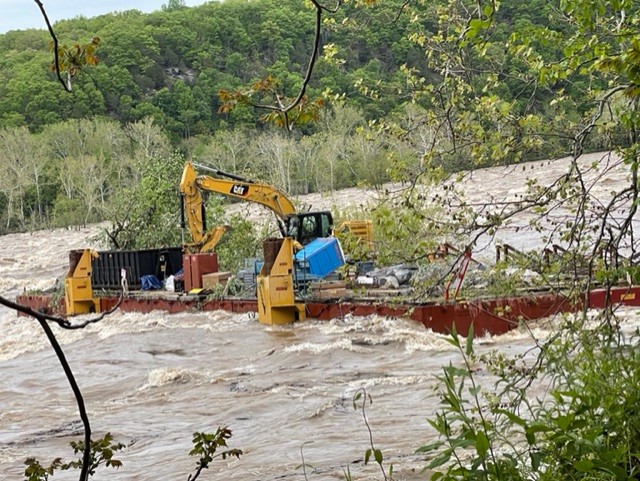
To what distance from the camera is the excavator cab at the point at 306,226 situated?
917 inches

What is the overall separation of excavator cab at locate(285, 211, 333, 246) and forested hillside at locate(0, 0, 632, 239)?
6.57 feet

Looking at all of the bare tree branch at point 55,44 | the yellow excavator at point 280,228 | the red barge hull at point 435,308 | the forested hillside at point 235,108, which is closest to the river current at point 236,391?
the red barge hull at point 435,308

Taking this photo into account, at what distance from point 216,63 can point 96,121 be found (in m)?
13.0

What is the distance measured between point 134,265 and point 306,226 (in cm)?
571

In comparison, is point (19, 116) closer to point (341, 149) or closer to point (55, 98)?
point (55, 98)

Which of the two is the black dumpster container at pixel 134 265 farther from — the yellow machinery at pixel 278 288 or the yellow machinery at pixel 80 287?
the yellow machinery at pixel 278 288

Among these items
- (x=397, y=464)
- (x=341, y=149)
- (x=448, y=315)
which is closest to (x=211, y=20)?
(x=341, y=149)

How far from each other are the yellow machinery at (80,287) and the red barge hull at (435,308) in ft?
1.20

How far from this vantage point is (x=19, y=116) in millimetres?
105875

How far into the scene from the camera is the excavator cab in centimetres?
2328

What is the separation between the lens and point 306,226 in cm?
2352

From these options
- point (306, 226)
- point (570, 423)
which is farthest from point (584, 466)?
point (306, 226)

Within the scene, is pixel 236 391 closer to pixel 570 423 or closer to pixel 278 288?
pixel 278 288

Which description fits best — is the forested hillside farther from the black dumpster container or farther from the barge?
the black dumpster container
